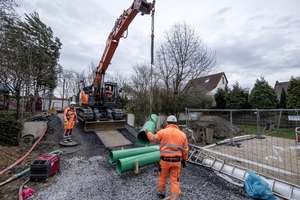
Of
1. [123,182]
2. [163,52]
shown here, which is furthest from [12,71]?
[163,52]

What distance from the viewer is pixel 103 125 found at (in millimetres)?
8188

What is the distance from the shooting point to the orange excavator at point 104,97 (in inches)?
285

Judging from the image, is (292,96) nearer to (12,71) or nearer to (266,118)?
(266,118)

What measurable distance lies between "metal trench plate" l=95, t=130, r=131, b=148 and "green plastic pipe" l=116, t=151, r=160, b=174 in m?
Answer: 2.38

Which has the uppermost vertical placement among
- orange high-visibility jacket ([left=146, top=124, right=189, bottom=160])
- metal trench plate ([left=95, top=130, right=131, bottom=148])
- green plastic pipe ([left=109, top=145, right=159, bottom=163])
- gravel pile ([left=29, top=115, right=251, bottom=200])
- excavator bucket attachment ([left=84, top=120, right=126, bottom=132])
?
orange high-visibility jacket ([left=146, top=124, right=189, bottom=160])

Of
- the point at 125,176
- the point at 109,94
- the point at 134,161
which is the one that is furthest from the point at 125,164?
the point at 109,94

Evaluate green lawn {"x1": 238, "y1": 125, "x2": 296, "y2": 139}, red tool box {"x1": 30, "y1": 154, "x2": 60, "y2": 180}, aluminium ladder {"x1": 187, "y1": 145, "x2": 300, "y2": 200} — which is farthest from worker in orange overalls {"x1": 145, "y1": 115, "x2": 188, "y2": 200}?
green lawn {"x1": 238, "y1": 125, "x2": 296, "y2": 139}

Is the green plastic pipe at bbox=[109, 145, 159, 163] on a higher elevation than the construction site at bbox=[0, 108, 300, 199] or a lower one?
higher

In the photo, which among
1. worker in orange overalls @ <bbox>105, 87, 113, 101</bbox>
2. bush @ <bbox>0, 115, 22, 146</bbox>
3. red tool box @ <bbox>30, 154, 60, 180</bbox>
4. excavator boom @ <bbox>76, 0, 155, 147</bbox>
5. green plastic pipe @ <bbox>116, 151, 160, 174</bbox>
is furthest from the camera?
worker in orange overalls @ <bbox>105, 87, 113, 101</bbox>

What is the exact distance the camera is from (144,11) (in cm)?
563

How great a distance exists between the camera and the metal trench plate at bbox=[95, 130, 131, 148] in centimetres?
648

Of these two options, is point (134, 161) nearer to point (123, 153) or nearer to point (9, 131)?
point (123, 153)

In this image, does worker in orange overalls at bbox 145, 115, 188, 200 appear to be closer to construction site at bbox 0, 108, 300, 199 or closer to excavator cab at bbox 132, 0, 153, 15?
construction site at bbox 0, 108, 300, 199

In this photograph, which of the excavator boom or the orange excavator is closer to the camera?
the excavator boom
